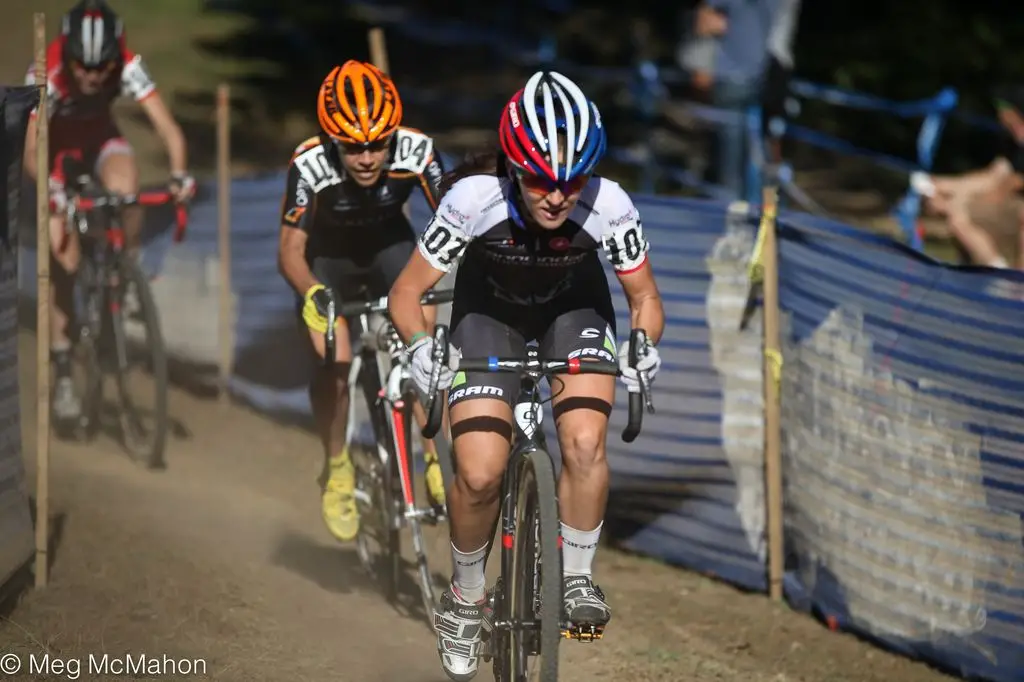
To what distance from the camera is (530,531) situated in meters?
5.34

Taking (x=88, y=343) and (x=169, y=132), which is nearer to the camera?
(x=169, y=132)

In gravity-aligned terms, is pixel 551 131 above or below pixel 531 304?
above

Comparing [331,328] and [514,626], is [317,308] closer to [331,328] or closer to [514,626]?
[331,328]

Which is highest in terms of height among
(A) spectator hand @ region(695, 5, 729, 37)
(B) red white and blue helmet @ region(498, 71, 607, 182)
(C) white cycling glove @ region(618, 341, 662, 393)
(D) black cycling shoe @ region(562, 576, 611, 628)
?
(A) spectator hand @ region(695, 5, 729, 37)

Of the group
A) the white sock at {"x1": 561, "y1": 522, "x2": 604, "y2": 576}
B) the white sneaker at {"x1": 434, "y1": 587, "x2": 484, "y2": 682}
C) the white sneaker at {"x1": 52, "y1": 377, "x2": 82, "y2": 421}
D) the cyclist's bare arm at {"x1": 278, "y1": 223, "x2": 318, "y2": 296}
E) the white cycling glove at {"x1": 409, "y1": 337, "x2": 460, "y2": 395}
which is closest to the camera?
the white cycling glove at {"x1": 409, "y1": 337, "x2": 460, "y2": 395}

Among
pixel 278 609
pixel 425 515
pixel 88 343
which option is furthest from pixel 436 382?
pixel 88 343

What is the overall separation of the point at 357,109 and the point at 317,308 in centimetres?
97

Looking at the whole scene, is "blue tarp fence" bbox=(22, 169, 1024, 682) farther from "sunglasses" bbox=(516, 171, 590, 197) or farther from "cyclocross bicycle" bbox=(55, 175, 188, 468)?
"cyclocross bicycle" bbox=(55, 175, 188, 468)

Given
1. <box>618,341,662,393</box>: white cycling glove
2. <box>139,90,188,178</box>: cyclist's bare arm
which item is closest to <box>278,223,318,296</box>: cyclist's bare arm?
<box>139,90,188,178</box>: cyclist's bare arm

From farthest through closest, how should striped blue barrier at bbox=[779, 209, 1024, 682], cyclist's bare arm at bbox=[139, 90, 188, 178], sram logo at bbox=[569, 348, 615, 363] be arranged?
1. cyclist's bare arm at bbox=[139, 90, 188, 178]
2. striped blue barrier at bbox=[779, 209, 1024, 682]
3. sram logo at bbox=[569, 348, 615, 363]

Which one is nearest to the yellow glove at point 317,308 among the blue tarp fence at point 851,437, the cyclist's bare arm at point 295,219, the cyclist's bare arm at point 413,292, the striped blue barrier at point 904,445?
the cyclist's bare arm at point 295,219

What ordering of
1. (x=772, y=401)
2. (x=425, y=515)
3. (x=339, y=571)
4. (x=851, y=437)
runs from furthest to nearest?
1. (x=339, y=571)
2. (x=772, y=401)
3. (x=851, y=437)
4. (x=425, y=515)

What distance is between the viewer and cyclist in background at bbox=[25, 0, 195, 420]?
362 inches

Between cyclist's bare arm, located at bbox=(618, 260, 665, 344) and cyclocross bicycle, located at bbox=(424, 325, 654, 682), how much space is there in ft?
1.13
